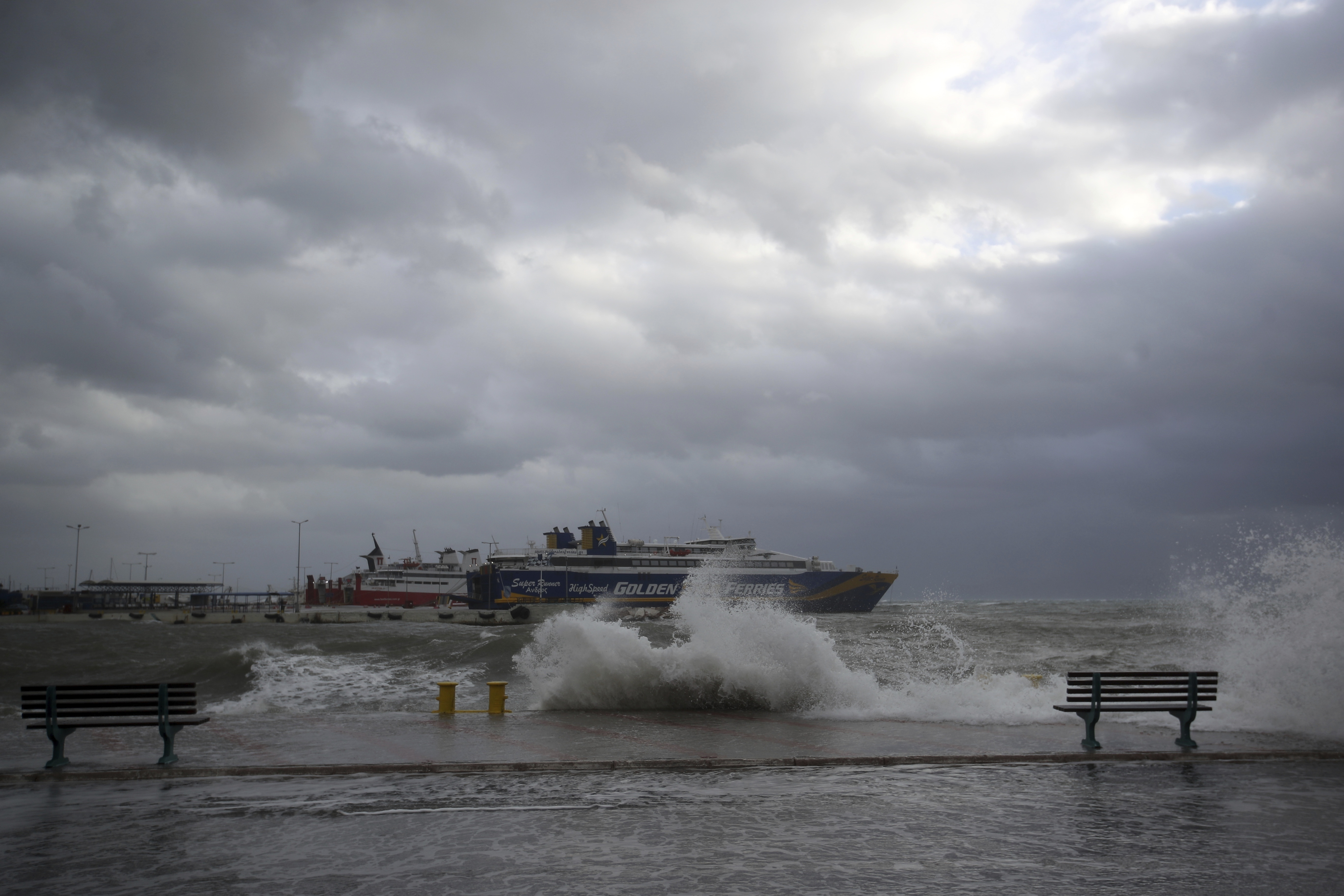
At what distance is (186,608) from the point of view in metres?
91.5

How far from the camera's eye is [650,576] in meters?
79.0

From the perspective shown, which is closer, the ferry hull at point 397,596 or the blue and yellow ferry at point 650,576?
the blue and yellow ferry at point 650,576

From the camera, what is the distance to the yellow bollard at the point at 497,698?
12.5m

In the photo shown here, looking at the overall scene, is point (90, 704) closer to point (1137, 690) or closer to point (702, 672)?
point (702, 672)

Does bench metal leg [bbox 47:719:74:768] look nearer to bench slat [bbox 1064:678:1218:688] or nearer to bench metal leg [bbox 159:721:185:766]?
bench metal leg [bbox 159:721:185:766]

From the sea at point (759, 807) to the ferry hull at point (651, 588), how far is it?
2417 inches

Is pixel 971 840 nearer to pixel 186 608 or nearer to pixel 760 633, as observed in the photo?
pixel 760 633

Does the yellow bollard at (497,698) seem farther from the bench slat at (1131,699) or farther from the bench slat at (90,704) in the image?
the bench slat at (1131,699)

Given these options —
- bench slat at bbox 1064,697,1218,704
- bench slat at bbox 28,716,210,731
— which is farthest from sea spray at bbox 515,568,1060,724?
bench slat at bbox 28,716,210,731

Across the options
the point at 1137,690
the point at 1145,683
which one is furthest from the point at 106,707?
the point at 1145,683

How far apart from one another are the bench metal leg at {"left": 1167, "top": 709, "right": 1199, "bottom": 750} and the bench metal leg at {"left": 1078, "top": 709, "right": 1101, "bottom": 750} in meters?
0.80

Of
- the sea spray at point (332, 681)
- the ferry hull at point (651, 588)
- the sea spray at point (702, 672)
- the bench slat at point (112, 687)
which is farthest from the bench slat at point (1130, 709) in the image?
the ferry hull at point (651, 588)

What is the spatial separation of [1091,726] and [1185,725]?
1.07m

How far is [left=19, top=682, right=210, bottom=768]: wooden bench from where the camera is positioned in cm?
866
